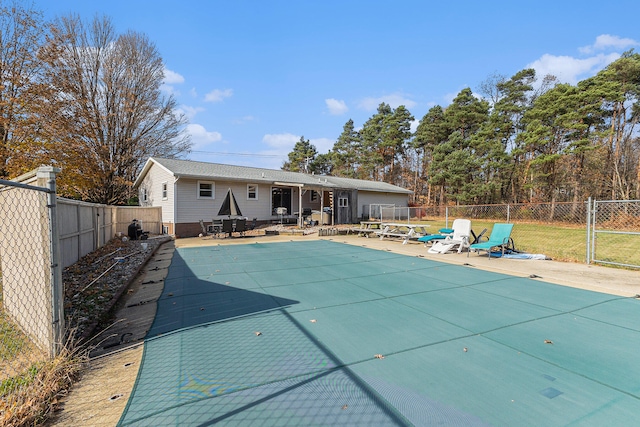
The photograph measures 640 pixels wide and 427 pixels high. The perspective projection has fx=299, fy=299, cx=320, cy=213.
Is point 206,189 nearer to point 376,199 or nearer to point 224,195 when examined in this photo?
point 224,195

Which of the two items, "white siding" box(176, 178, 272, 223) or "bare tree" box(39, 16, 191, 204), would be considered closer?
"bare tree" box(39, 16, 191, 204)

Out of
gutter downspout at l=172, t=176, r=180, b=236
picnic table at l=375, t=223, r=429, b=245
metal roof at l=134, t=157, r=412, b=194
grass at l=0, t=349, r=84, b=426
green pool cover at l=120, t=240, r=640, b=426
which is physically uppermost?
metal roof at l=134, t=157, r=412, b=194

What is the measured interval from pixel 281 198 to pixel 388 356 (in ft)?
60.5

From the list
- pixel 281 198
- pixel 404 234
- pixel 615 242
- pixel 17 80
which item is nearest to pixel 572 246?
pixel 615 242

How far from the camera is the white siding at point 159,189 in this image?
16.0 m

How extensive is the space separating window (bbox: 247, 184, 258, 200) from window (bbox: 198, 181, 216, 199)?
222cm

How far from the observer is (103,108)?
71.3 feet

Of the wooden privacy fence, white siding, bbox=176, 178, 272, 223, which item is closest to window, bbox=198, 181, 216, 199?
white siding, bbox=176, 178, 272, 223

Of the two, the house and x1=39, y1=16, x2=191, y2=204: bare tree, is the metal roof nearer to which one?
the house

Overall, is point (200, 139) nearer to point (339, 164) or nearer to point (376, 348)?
point (339, 164)

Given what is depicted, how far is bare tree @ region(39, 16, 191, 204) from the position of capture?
1574cm

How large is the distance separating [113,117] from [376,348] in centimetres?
2572

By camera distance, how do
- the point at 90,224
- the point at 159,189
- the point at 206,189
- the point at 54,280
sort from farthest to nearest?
the point at 159,189 < the point at 206,189 < the point at 90,224 < the point at 54,280

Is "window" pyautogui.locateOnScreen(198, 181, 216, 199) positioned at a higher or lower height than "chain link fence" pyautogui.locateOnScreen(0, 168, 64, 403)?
higher
